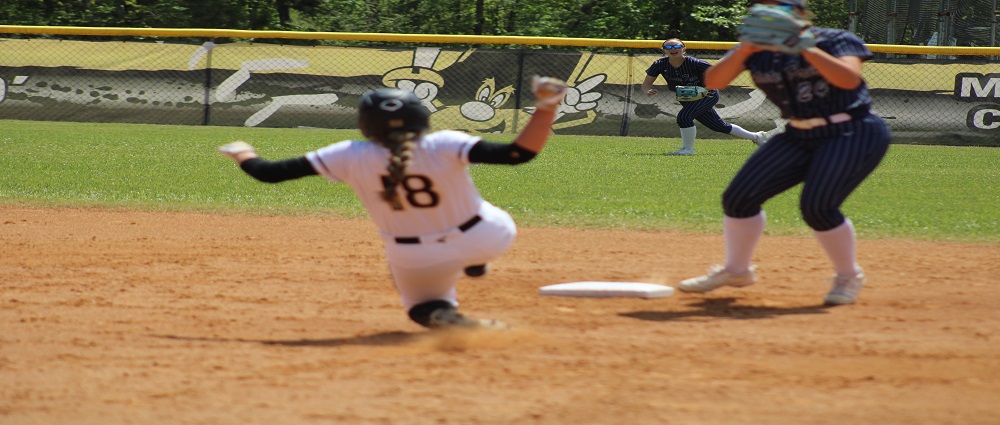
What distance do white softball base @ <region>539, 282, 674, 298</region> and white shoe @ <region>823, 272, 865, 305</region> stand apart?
2.56 feet

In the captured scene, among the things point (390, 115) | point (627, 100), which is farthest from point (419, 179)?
point (627, 100)

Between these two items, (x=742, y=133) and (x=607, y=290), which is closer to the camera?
(x=607, y=290)

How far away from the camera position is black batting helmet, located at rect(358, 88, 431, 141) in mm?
3736

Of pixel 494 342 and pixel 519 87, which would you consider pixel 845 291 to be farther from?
pixel 519 87

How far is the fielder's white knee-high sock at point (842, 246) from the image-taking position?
4707mm

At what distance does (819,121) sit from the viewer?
467 cm

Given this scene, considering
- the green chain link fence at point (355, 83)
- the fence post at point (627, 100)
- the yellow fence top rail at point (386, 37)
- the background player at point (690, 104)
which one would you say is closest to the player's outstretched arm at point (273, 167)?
the background player at point (690, 104)

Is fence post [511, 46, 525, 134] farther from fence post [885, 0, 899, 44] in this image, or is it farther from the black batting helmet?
the black batting helmet

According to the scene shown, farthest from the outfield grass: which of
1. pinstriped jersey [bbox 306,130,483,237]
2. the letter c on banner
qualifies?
pinstriped jersey [bbox 306,130,483,237]

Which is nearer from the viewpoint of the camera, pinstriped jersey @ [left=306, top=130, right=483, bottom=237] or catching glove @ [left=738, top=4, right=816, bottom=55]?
pinstriped jersey @ [left=306, top=130, right=483, bottom=237]

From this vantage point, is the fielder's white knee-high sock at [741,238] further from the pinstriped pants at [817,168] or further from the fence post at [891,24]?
the fence post at [891,24]

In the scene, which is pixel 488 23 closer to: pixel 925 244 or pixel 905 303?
pixel 925 244

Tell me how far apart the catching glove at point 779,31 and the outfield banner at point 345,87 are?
42.3 ft

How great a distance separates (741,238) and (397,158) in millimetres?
2052
